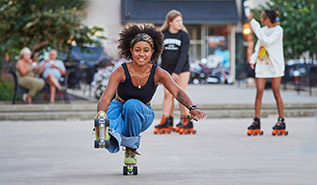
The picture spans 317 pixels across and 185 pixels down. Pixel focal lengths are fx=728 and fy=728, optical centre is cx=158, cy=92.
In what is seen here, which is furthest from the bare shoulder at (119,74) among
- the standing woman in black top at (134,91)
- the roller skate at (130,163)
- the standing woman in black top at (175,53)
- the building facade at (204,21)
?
the building facade at (204,21)

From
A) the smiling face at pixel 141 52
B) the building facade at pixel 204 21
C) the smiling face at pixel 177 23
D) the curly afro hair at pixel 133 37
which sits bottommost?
the smiling face at pixel 141 52

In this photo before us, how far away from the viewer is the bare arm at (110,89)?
6.74 metres

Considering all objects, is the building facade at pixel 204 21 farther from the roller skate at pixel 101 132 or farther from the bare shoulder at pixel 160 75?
the roller skate at pixel 101 132

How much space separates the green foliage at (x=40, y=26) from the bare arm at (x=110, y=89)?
11.6 metres

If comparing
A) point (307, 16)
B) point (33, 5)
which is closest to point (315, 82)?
Result: point (307, 16)

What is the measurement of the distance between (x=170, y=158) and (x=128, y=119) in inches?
64.5

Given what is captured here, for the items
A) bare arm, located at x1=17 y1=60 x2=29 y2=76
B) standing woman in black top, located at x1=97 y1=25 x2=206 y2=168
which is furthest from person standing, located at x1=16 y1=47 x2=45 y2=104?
standing woman in black top, located at x1=97 y1=25 x2=206 y2=168

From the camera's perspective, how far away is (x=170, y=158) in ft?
27.8

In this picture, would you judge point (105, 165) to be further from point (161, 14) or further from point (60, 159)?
point (161, 14)

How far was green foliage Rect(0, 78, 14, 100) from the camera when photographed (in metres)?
17.8

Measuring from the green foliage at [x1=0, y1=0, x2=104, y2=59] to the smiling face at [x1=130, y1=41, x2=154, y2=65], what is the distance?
1154 centimetres

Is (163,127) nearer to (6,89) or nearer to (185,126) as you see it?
(185,126)

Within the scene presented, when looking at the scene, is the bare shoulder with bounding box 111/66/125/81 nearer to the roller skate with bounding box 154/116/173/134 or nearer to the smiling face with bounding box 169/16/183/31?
the smiling face with bounding box 169/16/183/31

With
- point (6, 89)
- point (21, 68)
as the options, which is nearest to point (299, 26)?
point (6, 89)
